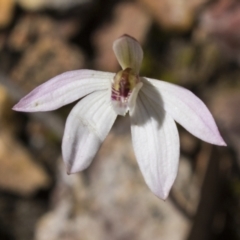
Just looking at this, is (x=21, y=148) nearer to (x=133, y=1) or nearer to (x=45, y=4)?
(x=45, y=4)

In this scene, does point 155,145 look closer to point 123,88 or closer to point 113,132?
point 123,88

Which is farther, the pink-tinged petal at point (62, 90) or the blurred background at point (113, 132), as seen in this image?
the blurred background at point (113, 132)

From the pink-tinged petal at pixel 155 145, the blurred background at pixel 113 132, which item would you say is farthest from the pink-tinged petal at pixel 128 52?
the blurred background at pixel 113 132

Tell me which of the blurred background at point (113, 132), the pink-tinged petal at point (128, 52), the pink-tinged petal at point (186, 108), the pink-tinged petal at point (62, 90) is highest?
the pink-tinged petal at point (128, 52)

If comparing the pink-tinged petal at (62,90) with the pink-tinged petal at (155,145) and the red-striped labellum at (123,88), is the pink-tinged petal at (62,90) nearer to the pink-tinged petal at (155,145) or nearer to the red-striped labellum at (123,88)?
the red-striped labellum at (123,88)

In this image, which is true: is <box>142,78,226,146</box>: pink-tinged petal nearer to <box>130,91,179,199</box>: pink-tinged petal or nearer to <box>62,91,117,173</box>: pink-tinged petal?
<box>130,91,179,199</box>: pink-tinged petal
